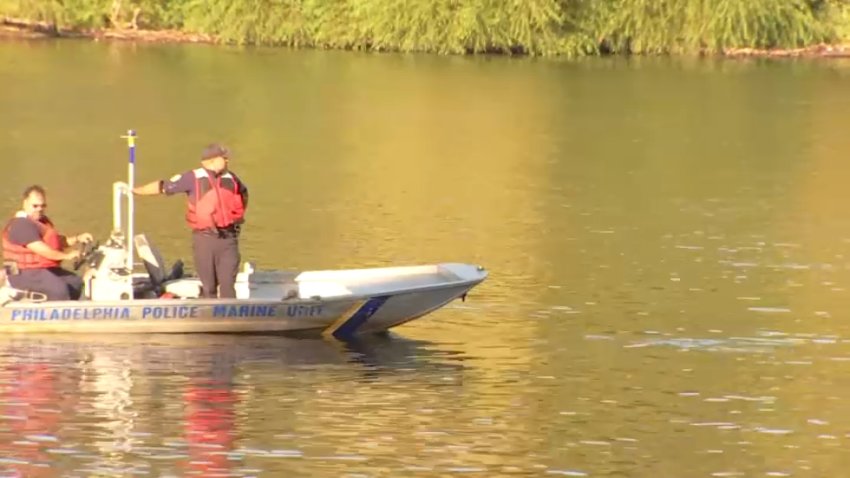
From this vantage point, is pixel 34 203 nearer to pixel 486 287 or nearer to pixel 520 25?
pixel 486 287

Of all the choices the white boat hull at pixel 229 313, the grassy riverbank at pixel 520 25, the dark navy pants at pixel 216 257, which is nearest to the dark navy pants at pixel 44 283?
the white boat hull at pixel 229 313

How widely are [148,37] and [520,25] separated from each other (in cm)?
1335

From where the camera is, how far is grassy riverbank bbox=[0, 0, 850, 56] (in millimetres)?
63219

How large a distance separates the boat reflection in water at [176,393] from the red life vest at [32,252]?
0.65 metres

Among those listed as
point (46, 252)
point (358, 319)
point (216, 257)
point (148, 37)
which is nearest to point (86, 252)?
point (46, 252)

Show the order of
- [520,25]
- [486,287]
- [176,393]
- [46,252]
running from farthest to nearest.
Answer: [520,25] < [486,287] < [46,252] < [176,393]

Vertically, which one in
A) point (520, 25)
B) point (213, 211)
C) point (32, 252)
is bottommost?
point (32, 252)

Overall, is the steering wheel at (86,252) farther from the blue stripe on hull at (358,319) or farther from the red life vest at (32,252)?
the blue stripe on hull at (358,319)

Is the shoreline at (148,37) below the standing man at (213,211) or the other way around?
the other way around

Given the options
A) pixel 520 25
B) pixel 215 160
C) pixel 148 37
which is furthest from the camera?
pixel 148 37

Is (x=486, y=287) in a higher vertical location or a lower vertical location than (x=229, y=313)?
lower

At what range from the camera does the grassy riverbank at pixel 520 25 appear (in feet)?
207

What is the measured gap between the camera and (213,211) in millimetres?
17266

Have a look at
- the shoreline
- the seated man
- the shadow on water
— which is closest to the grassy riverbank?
the shoreline
